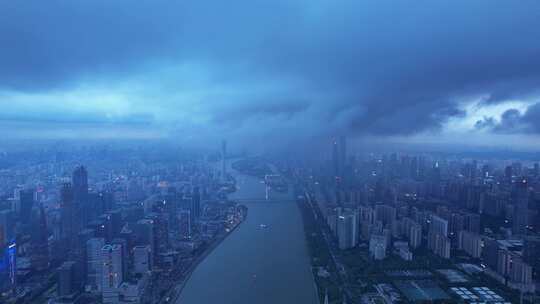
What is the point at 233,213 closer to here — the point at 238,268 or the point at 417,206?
the point at 238,268

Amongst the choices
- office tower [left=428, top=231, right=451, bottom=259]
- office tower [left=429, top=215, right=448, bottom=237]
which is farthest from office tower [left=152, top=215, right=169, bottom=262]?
office tower [left=429, top=215, right=448, bottom=237]

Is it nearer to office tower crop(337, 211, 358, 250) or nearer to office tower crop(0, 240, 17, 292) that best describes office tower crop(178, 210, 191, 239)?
office tower crop(0, 240, 17, 292)

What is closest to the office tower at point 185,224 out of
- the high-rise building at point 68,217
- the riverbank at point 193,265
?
the riverbank at point 193,265

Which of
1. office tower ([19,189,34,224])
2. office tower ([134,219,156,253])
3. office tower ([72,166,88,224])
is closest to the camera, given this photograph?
office tower ([134,219,156,253])

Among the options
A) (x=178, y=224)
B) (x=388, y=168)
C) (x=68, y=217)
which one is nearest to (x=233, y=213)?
(x=178, y=224)

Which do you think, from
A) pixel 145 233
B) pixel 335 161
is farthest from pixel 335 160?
pixel 145 233

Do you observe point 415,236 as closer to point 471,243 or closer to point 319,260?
point 471,243
